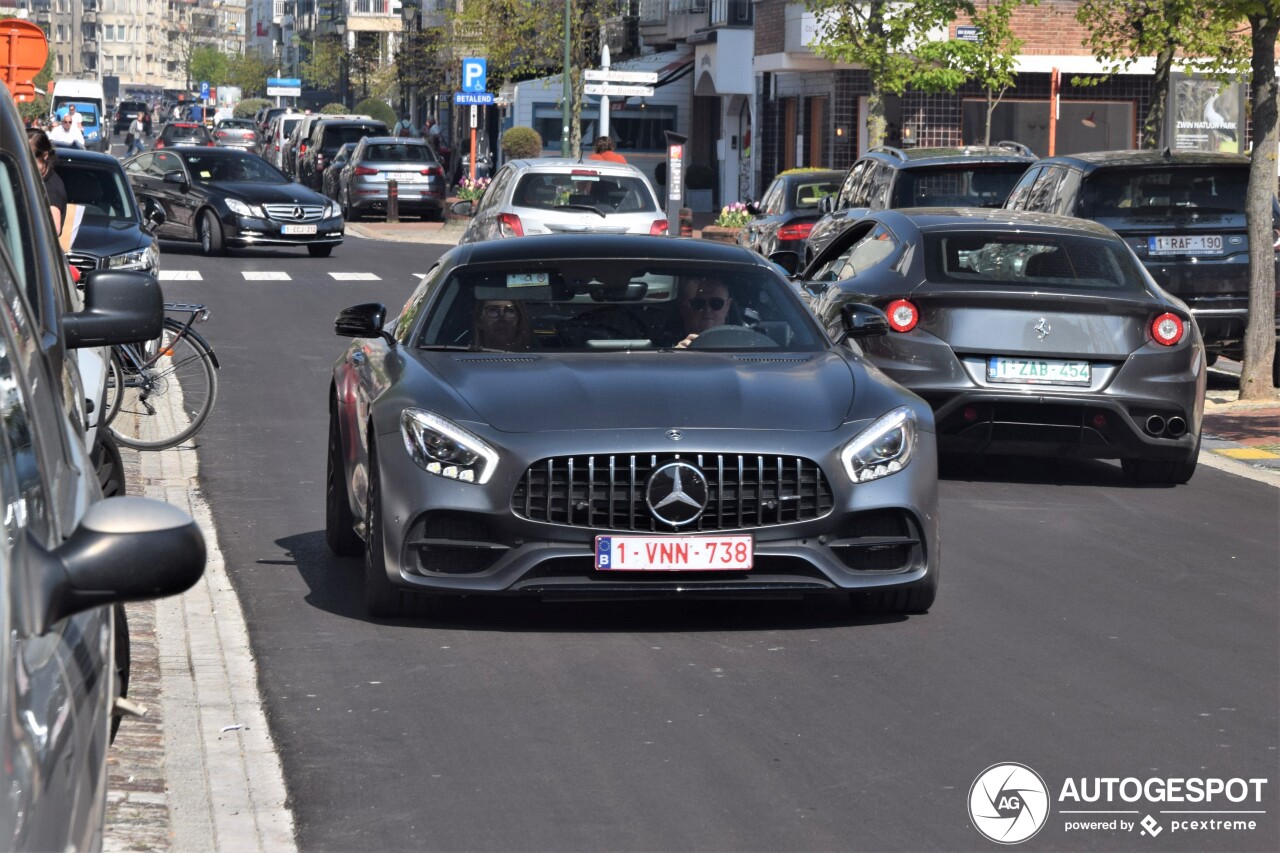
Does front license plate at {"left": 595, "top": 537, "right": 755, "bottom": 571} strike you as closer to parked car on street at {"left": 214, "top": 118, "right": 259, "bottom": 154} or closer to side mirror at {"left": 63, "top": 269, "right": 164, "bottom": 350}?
side mirror at {"left": 63, "top": 269, "right": 164, "bottom": 350}

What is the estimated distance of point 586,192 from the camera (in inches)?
897

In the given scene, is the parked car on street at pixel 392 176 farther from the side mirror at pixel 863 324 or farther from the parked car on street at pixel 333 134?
the side mirror at pixel 863 324

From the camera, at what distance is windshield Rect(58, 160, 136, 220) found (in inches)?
699

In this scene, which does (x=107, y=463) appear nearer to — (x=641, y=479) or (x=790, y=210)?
(x=641, y=479)

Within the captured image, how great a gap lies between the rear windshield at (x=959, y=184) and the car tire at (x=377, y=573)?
1250cm

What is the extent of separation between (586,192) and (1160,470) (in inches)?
463

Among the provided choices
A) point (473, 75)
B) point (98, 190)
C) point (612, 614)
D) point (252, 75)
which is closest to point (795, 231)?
point (98, 190)

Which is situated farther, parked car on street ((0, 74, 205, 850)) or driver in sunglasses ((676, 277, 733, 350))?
driver in sunglasses ((676, 277, 733, 350))

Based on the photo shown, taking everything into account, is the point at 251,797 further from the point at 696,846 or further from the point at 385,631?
the point at 385,631

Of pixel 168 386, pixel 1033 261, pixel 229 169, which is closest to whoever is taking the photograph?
pixel 1033 261

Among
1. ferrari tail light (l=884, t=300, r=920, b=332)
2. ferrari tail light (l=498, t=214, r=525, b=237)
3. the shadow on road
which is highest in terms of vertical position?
ferrari tail light (l=884, t=300, r=920, b=332)

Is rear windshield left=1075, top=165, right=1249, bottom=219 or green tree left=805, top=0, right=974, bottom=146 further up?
green tree left=805, top=0, right=974, bottom=146

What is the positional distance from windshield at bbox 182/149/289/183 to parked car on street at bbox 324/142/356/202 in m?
12.3

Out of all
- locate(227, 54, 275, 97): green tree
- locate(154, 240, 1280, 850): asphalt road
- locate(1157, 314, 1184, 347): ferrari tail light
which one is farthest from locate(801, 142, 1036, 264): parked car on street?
locate(227, 54, 275, 97): green tree
